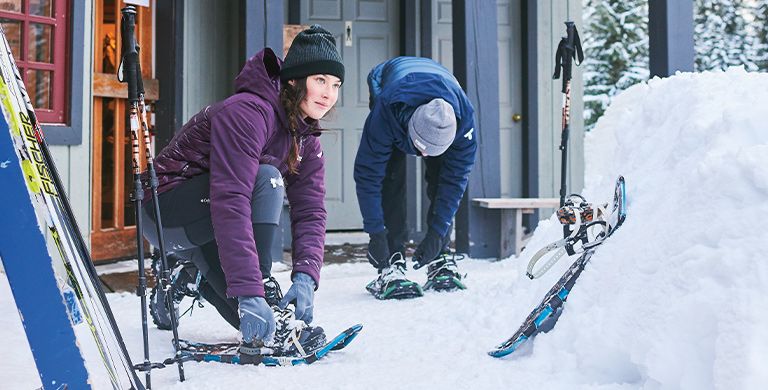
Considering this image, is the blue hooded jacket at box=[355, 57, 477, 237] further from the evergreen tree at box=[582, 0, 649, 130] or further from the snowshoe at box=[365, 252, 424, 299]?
the evergreen tree at box=[582, 0, 649, 130]

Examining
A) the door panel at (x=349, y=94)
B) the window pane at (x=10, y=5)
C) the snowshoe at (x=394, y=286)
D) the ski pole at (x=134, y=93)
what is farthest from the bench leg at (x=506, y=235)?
the ski pole at (x=134, y=93)

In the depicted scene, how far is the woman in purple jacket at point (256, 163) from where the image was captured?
7.50 ft

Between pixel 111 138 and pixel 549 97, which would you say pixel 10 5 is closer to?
pixel 111 138

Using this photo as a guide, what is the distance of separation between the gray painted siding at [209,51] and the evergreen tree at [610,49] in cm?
1645

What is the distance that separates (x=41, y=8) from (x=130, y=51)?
6.79ft

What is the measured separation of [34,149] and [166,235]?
1.05 metres

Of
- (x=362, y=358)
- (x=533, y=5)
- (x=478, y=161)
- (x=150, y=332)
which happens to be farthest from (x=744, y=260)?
(x=533, y=5)

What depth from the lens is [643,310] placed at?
193 cm

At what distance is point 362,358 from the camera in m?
2.44

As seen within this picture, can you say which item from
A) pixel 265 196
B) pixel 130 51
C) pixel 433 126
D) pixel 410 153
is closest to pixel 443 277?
pixel 410 153

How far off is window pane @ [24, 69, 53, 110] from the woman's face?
1.96m

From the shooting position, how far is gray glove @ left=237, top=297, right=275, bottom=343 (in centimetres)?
216

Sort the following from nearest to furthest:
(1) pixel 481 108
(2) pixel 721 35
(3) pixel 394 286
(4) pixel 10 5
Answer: (3) pixel 394 286, (4) pixel 10 5, (1) pixel 481 108, (2) pixel 721 35

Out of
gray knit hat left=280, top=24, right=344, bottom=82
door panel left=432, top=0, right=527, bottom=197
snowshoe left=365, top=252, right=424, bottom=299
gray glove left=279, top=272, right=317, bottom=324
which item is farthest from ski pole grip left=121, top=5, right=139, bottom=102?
door panel left=432, top=0, right=527, bottom=197
